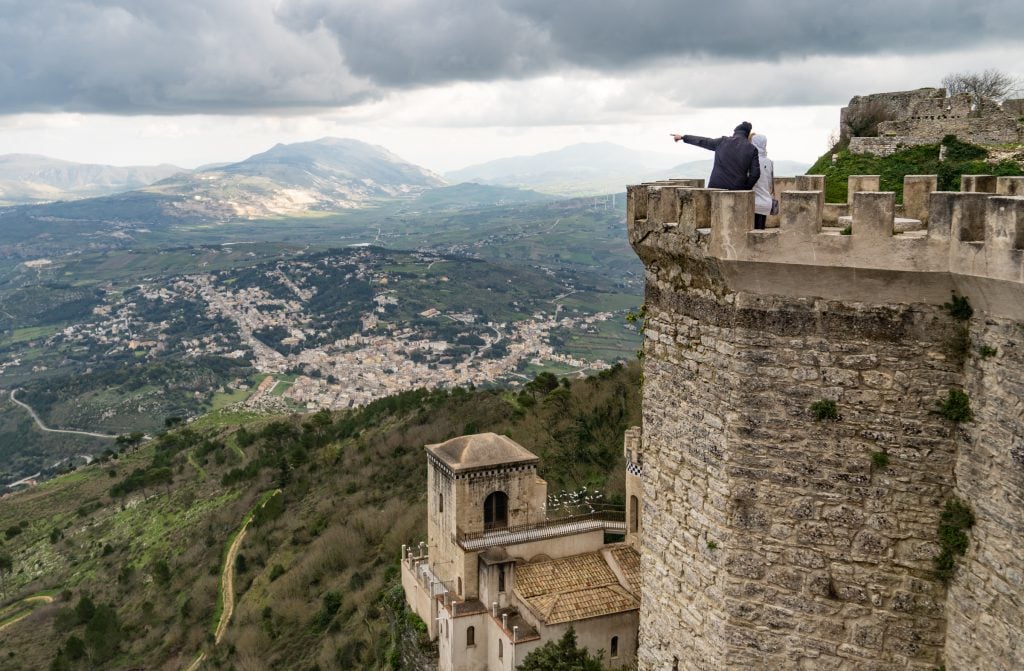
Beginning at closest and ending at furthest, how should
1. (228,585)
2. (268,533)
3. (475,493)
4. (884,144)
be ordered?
(475,493) < (884,144) < (228,585) < (268,533)

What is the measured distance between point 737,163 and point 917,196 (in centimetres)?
132

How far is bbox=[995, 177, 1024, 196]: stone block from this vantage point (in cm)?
560

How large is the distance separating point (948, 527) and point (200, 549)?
45.5 m

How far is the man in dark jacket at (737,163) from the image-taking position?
6000mm

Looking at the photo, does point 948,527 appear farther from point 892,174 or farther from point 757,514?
point 892,174

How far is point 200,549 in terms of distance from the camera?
148 feet

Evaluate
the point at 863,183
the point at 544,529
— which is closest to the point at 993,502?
the point at 863,183

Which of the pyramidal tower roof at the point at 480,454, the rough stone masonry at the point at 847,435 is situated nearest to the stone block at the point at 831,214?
the rough stone masonry at the point at 847,435

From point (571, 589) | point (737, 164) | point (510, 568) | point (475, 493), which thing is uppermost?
point (737, 164)

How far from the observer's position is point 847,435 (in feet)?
17.1

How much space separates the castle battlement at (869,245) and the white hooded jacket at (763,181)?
166 mm

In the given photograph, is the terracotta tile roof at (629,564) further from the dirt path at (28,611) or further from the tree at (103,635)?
the dirt path at (28,611)

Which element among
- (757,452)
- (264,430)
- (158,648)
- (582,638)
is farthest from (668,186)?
(264,430)

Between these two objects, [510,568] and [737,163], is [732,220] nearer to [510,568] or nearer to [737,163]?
[737,163]
